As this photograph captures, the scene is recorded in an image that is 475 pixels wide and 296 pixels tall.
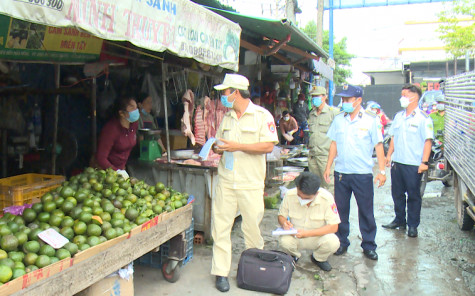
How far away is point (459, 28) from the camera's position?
18.8 meters

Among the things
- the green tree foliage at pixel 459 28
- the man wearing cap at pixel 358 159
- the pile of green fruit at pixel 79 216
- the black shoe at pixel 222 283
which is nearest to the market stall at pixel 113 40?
the pile of green fruit at pixel 79 216

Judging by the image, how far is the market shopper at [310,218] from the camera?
13.4 feet

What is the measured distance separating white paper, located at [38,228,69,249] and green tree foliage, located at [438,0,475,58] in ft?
64.5

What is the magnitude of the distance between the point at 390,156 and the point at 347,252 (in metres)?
1.63

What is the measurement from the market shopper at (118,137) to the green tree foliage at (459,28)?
1791 cm

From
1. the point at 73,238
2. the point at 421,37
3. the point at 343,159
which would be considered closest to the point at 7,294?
the point at 73,238

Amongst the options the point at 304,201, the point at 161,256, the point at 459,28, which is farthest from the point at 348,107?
the point at 459,28

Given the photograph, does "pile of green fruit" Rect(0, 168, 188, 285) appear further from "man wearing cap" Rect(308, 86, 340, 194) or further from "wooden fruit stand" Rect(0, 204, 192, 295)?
"man wearing cap" Rect(308, 86, 340, 194)

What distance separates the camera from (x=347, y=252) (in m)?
5.04

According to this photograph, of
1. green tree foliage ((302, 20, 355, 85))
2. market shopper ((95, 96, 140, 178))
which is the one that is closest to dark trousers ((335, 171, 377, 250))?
market shopper ((95, 96, 140, 178))

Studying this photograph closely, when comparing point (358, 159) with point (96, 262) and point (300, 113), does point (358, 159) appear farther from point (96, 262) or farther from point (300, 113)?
point (300, 113)

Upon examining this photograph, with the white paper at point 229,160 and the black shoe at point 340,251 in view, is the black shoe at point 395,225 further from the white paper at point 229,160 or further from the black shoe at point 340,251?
the white paper at point 229,160

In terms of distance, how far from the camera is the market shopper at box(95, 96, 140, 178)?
479 cm

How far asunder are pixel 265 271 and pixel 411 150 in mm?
2792
